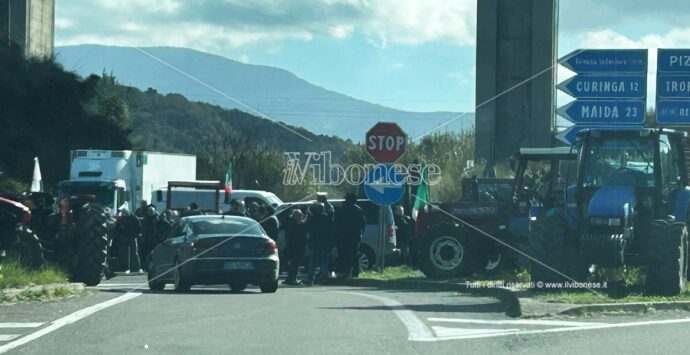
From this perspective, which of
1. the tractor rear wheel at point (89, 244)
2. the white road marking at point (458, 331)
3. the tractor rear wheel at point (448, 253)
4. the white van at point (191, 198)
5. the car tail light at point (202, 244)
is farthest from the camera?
the white van at point (191, 198)

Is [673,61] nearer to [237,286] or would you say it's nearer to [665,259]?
[665,259]

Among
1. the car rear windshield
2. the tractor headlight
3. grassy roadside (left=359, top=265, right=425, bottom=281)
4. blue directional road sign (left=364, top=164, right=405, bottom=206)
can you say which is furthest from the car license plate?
the tractor headlight

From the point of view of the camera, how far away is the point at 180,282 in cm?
2148

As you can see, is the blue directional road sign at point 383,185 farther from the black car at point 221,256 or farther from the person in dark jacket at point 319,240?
the black car at point 221,256

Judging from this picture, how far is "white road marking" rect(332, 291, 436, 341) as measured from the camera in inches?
526

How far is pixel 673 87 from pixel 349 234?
752 cm

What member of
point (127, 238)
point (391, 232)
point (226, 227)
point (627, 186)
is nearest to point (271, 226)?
point (391, 232)

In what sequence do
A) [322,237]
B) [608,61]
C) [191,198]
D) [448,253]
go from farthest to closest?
[191,198], [608,61], [322,237], [448,253]

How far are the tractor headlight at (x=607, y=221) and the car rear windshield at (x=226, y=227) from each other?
19.7 ft

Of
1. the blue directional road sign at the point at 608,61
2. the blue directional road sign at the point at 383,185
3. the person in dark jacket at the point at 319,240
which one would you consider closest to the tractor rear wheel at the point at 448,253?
the blue directional road sign at the point at 383,185

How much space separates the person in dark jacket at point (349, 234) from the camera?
85.8 feet

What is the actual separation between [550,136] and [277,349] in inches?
1347

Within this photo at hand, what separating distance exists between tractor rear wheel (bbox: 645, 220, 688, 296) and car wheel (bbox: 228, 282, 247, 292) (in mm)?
6758

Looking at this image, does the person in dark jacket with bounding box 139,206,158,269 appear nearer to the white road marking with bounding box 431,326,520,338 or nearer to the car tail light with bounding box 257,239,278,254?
the car tail light with bounding box 257,239,278,254
